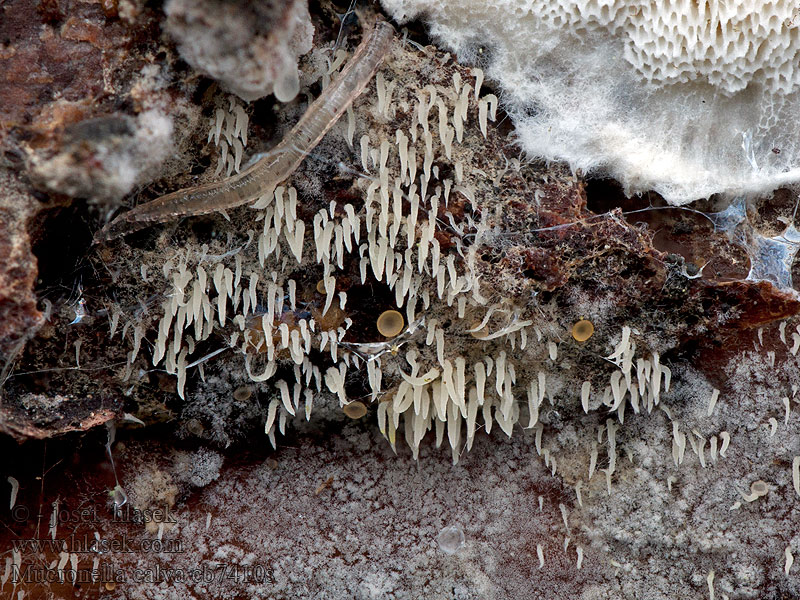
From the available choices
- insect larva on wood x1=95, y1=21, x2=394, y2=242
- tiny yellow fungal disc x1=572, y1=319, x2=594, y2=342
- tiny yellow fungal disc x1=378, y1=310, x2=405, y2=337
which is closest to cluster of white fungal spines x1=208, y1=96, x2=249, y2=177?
insect larva on wood x1=95, y1=21, x2=394, y2=242

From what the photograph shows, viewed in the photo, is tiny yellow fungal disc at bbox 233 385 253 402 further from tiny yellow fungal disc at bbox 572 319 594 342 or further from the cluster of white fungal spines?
tiny yellow fungal disc at bbox 572 319 594 342

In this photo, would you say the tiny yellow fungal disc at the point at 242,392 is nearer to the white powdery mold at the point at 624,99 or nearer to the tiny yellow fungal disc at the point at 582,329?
the tiny yellow fungal disc at the point at 582,329

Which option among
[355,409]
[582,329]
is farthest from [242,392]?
[582,329]

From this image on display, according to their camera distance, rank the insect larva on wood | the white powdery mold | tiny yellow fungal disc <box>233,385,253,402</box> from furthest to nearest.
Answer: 1. tiny yellow fungal disc <box>233,385,253,402</box>
2. the white powdery mold
3. the insect larva on wood

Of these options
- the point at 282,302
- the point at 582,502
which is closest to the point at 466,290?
the point at 282,302

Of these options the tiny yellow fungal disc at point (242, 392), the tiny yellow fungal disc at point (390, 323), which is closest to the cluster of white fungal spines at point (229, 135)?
the tiny yellow fungal disc at point (390, 323)

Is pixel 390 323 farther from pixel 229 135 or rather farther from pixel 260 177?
pixel 229 135
